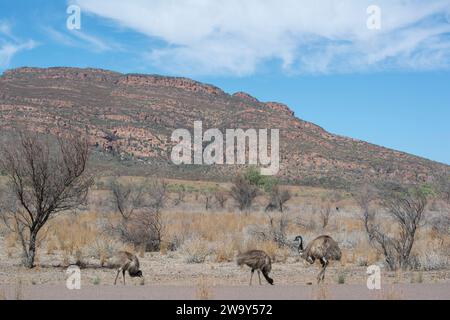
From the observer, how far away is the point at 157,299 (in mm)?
10469

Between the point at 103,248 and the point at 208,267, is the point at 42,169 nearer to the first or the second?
the point at 103,248

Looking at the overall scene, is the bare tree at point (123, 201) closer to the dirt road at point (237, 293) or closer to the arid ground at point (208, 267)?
the arid ground at point (208, 267)

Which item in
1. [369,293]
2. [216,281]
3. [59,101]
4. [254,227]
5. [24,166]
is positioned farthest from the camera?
[59,101]

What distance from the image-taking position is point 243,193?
45500mm

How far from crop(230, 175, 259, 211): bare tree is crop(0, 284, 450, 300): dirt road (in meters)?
32.5

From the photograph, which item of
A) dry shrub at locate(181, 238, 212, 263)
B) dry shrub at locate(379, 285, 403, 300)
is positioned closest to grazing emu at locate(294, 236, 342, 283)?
dry shrub at locate(379, 285, 403, 300)

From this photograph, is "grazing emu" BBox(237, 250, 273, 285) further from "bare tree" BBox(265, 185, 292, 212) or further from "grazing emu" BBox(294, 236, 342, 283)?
"bare tree" BBox(265, 185, 292, 212)

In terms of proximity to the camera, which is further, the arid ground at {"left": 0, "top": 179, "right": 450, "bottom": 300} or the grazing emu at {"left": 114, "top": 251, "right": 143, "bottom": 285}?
the grazing emu at {"left": 114, "top": 251, "right": 143, "bottom": 285}

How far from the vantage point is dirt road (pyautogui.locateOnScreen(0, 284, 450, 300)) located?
34.7 feet

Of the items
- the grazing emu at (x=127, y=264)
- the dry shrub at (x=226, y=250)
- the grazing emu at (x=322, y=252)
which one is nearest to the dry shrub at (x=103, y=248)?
the dry shrub at (x=226, y=250)

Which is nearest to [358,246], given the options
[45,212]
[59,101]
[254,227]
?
[254,227]

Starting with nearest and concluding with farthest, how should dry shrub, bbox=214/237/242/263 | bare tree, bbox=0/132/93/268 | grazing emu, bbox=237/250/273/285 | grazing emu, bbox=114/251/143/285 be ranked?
grazing emu, bbox=237/250/273/285 < grazing emu, bbox=114/251/143/285 < bare tree, bbox=0/132/93/268 < dry shrub, bbox=214/237/242/263

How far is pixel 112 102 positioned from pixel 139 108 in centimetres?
522
